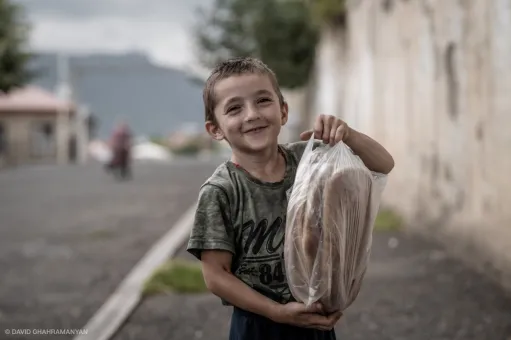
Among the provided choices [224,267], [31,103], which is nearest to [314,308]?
[224,267]

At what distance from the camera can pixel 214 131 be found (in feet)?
9.82

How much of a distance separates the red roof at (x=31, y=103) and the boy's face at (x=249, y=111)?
188ft

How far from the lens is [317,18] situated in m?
20.0

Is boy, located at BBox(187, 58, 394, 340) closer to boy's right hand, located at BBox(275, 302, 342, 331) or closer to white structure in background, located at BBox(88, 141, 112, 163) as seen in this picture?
boy's right hand, located at BBox(275, 302, 342, 331)

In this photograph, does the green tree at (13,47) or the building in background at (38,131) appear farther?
the building in background at (38,131)

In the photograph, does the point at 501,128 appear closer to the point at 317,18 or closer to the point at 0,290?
the point at 0,290

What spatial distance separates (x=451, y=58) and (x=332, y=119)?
6.33 m

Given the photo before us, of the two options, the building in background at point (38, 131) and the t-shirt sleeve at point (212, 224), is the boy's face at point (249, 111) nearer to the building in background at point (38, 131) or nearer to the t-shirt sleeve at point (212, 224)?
the t-shirt sleeve at point (212, 224)

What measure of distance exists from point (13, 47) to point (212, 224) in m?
29.0

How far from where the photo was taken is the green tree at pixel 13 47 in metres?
29.5

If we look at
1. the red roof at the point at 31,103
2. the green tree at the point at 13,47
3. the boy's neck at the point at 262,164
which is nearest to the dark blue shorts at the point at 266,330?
the boy's neck at the point at 262,164

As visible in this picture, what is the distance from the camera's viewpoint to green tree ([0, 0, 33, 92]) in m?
29.5

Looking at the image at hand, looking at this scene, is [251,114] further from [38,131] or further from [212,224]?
[38,131]

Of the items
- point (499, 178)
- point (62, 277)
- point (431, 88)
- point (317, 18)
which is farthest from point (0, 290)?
point (317, 18)
